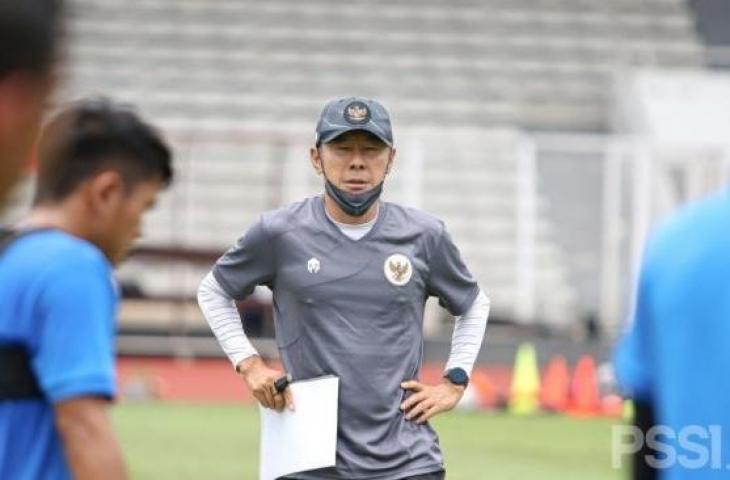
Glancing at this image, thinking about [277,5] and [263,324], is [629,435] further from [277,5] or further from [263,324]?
[277,5]

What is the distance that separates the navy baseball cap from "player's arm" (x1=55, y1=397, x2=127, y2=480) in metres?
3.03

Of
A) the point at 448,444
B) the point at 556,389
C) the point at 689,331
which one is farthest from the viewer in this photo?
the point at 556,389

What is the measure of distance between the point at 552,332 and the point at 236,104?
6.90 meters

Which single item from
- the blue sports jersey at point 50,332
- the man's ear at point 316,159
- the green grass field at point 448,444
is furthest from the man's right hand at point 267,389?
the green grass field at point 448,444

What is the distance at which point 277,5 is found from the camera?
2939 centimetres

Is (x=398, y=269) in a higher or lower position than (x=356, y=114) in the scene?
lower

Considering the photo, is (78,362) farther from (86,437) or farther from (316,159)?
(316,159)

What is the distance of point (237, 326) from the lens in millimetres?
6855

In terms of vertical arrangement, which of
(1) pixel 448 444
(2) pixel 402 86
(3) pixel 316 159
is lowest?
(1) pixel 448 444

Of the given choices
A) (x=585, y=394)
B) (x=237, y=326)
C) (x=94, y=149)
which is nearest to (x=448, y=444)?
(x=585, y=394)

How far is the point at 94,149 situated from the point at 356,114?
9.20 ft

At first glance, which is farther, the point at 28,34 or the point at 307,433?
the point at 307,433

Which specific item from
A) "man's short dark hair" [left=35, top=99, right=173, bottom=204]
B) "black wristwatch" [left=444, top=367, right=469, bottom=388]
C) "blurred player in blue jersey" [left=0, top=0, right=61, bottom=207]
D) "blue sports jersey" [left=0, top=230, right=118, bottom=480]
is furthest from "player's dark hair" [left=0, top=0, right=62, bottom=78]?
"black wristwatch" [left=444, top=367, right=469, bottom=388]

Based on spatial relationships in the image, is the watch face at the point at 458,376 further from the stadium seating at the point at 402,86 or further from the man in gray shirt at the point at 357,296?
the stadium seating at the point at 402,86
